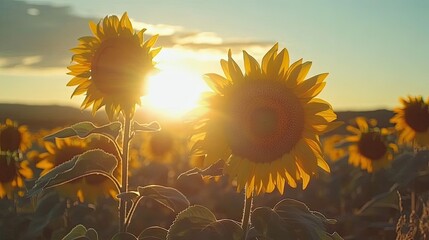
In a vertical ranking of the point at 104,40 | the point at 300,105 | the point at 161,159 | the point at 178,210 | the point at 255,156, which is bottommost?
the point at 161,159

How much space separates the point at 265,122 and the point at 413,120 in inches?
259

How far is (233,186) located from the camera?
14.2 m

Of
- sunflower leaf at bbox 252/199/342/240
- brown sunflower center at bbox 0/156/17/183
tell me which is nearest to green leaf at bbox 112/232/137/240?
sunflower leaf at bbox 252/199/342/240

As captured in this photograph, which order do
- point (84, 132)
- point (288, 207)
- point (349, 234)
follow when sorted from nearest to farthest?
point (288, 207)
point (84, 132)
point (349, 234)

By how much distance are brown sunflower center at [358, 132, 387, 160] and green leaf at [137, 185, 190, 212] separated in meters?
6.62

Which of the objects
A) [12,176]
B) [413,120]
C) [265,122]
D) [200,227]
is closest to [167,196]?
[200,227]

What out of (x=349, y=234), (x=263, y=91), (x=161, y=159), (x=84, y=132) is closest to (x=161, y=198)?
(x=84, y=132)

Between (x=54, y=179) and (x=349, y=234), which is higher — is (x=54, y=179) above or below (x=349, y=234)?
above

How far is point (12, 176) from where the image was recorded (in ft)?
28.9

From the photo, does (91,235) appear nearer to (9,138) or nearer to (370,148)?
(9,138)

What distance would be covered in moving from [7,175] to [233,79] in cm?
547

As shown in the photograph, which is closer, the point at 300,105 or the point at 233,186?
the point at 300,105

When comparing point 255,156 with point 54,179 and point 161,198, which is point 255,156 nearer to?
point 161,198

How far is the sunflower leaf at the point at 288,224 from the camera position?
3.75 m
